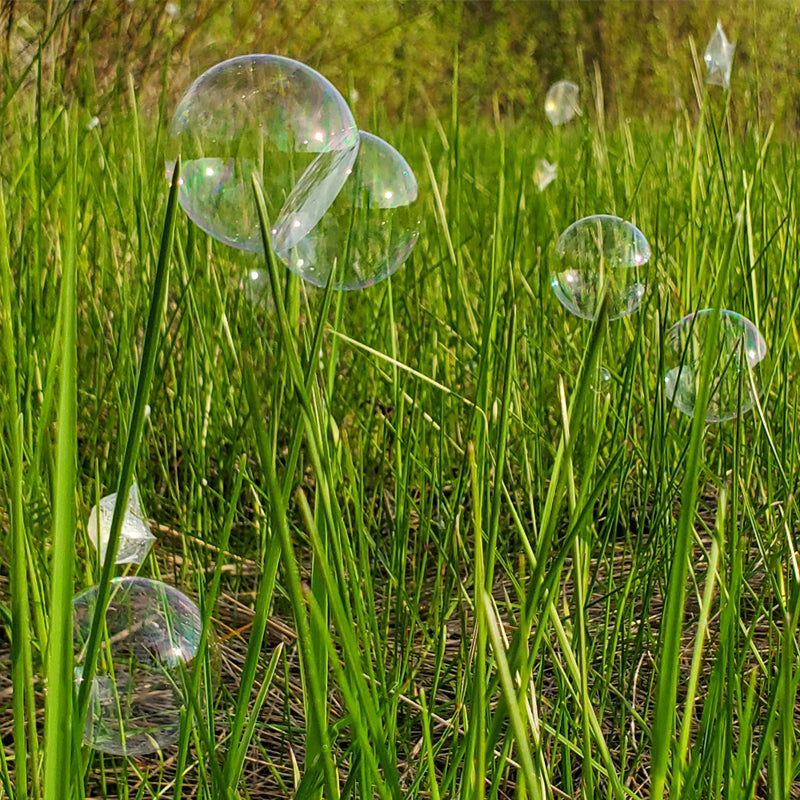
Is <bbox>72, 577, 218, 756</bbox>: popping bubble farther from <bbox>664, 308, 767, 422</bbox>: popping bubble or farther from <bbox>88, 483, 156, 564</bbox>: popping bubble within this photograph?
<bbox>664, 308, 767, 422</bbox>: popping bubble

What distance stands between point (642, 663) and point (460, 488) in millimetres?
242

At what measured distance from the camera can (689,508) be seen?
41cm

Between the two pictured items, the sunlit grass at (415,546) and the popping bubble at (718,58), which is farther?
the popping bubble at (718,58)

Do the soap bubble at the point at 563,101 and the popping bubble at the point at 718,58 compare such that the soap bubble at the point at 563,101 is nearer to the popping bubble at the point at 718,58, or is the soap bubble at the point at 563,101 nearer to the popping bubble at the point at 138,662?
the popping bubble at the point at 718,58

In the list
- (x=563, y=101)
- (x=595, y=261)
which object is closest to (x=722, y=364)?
(x=595, y=261)

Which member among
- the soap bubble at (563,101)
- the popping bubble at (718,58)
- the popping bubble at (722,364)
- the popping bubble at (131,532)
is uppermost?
the popping bubble at (718,58)

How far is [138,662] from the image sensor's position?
0.66 meters

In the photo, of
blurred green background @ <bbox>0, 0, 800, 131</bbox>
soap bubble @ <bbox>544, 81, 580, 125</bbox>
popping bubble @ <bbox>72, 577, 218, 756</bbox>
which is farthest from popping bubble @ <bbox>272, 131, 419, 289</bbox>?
soap bubble @ <bbox>544, 81, 580, 125</bbox>

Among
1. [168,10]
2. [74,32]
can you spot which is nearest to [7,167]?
[74,32]

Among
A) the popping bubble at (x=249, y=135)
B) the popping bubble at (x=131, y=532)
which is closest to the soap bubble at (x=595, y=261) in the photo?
the popping bubble at (x=249, y=135)

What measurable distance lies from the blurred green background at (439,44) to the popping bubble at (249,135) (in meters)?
0.52

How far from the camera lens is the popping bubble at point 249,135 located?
86cm

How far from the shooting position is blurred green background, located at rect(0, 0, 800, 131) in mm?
2781

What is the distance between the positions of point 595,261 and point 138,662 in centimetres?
73
